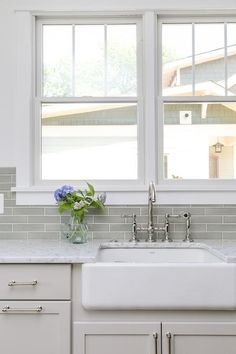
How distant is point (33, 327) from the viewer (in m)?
1.84

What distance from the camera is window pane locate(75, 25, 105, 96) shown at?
258 centimetres

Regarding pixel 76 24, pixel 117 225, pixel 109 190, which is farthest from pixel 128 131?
pixel 76 24

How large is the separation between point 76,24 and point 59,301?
1825mm

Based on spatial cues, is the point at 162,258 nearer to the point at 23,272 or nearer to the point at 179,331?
the point at 179,331

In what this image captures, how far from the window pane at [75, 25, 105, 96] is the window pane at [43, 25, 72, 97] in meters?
0.06

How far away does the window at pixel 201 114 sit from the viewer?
2.55 m

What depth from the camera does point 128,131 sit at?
2.56m

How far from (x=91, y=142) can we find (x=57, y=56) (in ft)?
2.11

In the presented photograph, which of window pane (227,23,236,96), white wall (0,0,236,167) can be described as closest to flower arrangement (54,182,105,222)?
white wall (0,0,236,167)

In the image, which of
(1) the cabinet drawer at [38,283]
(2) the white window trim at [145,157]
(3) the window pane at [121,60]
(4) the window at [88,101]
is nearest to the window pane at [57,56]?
(4) the window at [88,101]

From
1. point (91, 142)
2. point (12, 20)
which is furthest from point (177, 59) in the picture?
point (12, 20)

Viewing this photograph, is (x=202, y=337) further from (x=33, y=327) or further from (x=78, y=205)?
(x=78, y=205)

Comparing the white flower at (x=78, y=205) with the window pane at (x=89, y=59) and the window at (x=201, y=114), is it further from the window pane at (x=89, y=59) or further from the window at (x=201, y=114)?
the window pane at (x=89, y=59)

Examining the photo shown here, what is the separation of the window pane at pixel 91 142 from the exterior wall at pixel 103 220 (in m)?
0.25
